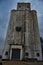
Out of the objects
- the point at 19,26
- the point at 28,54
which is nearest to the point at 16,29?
the point at 19,26

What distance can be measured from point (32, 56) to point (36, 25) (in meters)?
5.67

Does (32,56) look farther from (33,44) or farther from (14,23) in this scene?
(14,23)

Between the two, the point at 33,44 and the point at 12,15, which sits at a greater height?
the point at 12,15

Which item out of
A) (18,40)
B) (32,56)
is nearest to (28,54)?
(32,56)

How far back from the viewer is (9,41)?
2905 cm

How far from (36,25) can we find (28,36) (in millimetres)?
2686

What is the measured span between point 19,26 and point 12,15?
2.64m

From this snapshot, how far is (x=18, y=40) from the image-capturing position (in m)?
28.9

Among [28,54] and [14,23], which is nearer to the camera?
[28,54]

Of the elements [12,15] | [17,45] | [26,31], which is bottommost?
[17,45]

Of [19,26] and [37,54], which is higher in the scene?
[19,26]

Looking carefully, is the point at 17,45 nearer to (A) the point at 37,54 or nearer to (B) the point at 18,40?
(B) the point at 18,40

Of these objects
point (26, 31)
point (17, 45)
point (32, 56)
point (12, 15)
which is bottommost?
point (32, 56)

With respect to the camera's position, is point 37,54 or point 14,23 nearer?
point 37,54
